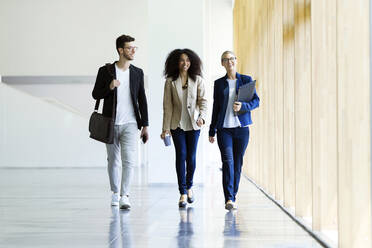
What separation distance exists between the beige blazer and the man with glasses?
0.76 ft

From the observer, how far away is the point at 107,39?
914 inches

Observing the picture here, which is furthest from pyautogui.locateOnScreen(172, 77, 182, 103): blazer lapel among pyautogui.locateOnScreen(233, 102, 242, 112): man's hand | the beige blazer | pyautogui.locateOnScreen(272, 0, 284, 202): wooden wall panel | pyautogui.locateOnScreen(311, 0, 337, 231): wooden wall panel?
pyautogui.locateOnScreen(311, 0, 337, 231): wooden wall panel

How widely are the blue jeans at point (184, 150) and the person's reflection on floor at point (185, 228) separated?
1.16 feet

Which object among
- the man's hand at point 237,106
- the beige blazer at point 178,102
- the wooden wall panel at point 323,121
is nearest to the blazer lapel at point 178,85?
the beige blazer at point 178,102

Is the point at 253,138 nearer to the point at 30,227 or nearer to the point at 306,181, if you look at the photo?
the point at 306,181

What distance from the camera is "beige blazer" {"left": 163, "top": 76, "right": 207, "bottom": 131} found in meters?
6.23

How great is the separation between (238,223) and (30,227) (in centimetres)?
163

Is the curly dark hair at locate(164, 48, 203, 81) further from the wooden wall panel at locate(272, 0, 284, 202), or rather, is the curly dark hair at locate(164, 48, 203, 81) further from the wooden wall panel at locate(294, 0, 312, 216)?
the wooden wall panel at locate(294, 0, 312, 216)

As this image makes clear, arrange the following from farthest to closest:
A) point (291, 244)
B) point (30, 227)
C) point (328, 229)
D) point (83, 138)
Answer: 1. point (83, 138)
2. point (30, 227)
3. point (328, 229)
4. point (291, 244)

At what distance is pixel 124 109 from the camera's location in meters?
6.13

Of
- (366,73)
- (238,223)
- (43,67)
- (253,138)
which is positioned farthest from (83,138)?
(366,73)

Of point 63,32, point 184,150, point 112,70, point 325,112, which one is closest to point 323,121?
point 325,112

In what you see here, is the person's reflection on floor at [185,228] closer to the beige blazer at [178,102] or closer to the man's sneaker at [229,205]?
the man's sneaker at [229,205]

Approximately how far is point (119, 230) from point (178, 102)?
1.94 m
